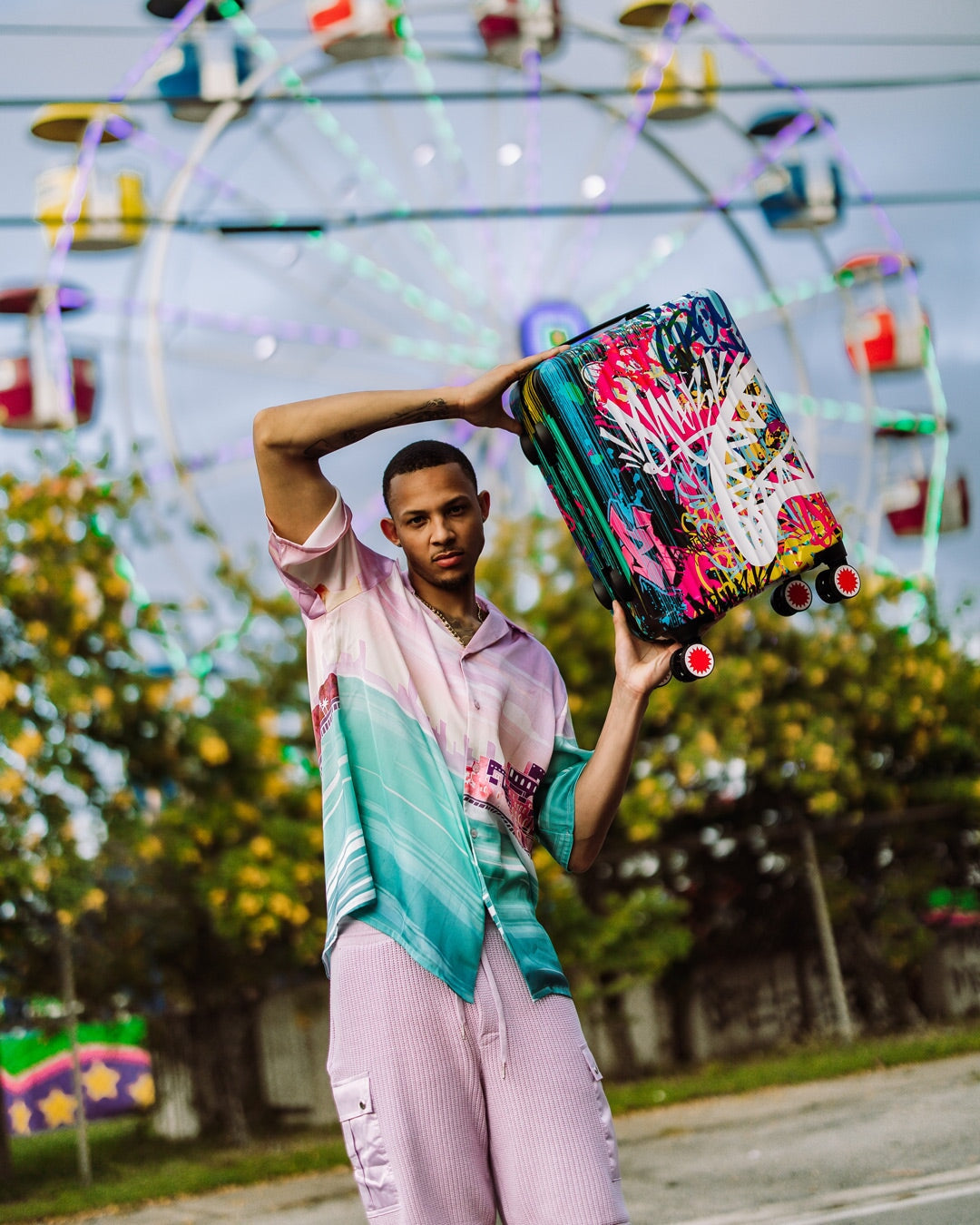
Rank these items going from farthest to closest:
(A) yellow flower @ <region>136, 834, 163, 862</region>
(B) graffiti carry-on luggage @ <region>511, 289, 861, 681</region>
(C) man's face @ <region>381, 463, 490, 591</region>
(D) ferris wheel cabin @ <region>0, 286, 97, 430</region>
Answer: (D) ferris wheel cabin @ <region>0, 286, 97, 430</region>
(A) yellow flower @ <region>136, 834, 163, 862</region>
(C) man's face @ <region>381, 463, 490, 591</region>
(B) graffiti carry-on luggage @ <region>511, 289, 861, 681</region>

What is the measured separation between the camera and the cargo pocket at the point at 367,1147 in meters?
2.07

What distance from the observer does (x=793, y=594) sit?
8.04 ft

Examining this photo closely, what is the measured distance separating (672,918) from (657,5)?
1012 centimetres

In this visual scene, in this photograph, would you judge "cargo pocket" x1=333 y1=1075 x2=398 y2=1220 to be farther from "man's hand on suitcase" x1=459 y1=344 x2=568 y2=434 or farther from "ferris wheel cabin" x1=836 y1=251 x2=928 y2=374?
"ferris wheel cabin" x1=836 y1=251 x2=928 y2=374

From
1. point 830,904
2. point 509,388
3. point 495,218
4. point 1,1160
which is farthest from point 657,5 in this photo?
point 509,388

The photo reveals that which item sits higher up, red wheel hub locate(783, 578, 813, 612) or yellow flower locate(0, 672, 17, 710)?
yellow flower locate(0, 672, 17, 710)

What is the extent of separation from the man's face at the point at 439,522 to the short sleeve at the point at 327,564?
8 centimetres

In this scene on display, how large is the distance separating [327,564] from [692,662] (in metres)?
0.59

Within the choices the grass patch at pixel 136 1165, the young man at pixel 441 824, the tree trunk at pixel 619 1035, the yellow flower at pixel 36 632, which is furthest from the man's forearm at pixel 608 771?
the tree trunk at pixel 619 1035

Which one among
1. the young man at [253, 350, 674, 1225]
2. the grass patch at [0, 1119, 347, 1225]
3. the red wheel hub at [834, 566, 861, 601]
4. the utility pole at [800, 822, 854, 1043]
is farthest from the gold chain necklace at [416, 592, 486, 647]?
the utility pole at [800, 822, 854, 1043]

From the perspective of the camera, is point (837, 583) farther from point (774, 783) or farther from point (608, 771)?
point (774, 783)

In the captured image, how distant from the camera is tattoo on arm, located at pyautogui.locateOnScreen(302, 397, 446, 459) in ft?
7.39

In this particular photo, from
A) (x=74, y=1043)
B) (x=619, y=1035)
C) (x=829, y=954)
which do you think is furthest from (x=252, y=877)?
(x=829, y=954)

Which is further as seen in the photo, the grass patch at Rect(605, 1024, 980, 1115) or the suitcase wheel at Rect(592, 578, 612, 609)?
the grass patch at Rect(605, 1024, 980, 1115)
